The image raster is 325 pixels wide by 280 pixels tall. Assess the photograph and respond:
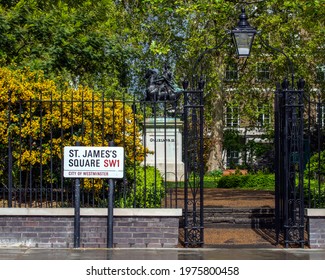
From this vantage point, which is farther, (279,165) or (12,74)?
(12,74)

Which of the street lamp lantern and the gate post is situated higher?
the street lamp lantern

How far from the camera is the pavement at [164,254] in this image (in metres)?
12.0

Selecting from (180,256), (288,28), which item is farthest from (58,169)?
(288,28)

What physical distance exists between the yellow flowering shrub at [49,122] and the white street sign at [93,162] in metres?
0.44

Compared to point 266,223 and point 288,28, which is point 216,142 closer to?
point 288,28

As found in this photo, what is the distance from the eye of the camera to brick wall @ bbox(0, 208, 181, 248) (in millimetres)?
13023

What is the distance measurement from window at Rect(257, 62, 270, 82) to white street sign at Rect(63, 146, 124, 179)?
90.8 ft

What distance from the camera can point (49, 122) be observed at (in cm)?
1408

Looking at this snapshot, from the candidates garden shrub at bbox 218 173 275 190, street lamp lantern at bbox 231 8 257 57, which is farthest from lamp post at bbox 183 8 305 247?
garden shrub at bbox 218 173 275 190

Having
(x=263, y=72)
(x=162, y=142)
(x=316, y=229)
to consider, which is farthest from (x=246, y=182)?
(x=263, y=72)

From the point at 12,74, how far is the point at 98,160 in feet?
10.1

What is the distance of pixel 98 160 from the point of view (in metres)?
13.1

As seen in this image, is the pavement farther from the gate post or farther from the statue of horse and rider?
the statue of horse and rider

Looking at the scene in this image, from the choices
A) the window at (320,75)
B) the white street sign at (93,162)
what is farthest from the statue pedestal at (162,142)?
the window at (320,75)
